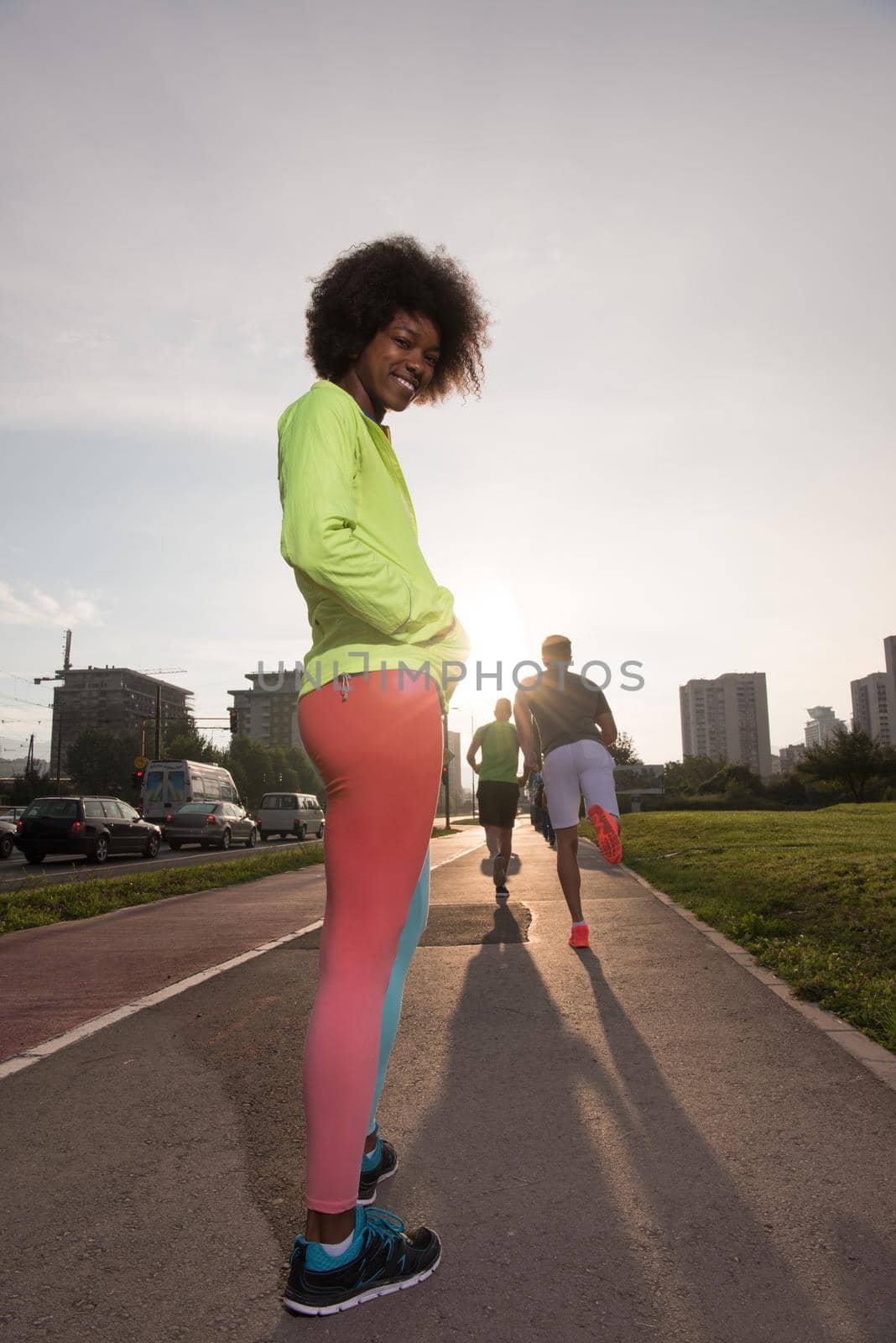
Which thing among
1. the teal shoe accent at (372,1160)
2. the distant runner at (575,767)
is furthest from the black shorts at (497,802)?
the teal shoe accent at (372,1160)

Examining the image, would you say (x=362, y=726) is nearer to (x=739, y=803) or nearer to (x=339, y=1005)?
(x=339, y=1005)

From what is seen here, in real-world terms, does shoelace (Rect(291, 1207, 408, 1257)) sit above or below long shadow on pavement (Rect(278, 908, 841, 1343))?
above

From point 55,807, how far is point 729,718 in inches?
5754

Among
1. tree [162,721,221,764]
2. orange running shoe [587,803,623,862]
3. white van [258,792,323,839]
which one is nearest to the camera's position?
orange running shoe [587,803,623,862]

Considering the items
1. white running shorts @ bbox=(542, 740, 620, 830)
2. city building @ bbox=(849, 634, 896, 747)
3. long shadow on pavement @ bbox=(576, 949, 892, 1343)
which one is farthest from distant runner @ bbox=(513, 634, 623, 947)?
city building @ bbox=(849, 634, 896, 747)

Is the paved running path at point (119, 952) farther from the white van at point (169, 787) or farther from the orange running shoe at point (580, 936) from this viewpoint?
the white van at point (169, 787)

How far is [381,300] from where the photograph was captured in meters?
2.30

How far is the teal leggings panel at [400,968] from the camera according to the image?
199 centimetres

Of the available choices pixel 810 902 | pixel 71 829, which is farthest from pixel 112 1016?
pixel 71 829

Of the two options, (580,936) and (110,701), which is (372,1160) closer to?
(580,936)

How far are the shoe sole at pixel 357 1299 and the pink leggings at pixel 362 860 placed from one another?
0.19 m

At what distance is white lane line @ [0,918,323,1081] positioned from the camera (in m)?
3.61

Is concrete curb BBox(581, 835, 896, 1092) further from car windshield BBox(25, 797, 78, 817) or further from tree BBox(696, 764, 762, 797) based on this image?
tree BBox(696, 764, 762, 797)

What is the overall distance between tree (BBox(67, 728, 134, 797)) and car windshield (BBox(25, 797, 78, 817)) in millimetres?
73912
